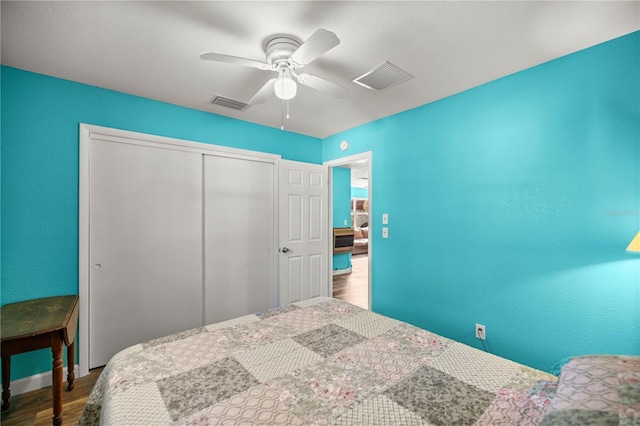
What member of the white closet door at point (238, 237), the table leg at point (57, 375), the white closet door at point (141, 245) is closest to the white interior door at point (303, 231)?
the white closet door at point (238, 237)

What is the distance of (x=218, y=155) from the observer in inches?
116

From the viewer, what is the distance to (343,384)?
109 cm

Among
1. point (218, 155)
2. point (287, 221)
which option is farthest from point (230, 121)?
point (287, 221)

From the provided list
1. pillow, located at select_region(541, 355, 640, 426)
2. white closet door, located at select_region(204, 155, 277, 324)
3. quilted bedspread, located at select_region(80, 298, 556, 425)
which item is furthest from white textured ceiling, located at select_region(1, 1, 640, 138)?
quilted bedspread, located at select_region(80, 298, 556, 425)

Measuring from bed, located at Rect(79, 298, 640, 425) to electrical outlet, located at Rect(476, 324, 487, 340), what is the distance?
106 cm

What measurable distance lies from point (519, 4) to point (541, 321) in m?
2.04

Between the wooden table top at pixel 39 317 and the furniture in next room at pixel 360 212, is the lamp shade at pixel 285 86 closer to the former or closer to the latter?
the wooden table top at pixel 39 317

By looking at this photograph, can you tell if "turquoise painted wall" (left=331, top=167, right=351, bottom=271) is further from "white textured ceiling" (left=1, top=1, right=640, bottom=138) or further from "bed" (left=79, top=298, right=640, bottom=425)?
"bed" (left=79, top=298, right=640, bottom=425)

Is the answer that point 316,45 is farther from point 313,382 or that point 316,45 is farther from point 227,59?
point 313,382

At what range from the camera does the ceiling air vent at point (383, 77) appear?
6.53 feet

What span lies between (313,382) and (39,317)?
6.27 ft

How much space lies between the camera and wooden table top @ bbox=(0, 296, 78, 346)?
1585 millimetres

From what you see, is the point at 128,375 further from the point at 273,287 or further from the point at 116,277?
the point at 273,287

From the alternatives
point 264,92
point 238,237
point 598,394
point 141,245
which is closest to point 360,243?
point 238,237
